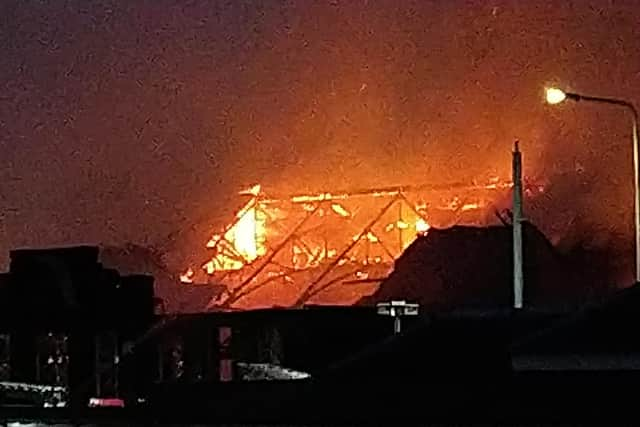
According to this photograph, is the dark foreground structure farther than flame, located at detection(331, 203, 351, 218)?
No

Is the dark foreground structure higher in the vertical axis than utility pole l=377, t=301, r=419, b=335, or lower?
lower

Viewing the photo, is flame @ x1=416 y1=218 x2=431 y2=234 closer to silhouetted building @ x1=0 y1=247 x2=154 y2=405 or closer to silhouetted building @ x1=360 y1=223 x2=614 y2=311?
silhouetted building @ x1=360 y1=223 x2=614 y2=311

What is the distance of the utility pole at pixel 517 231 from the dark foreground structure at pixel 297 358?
715 mm

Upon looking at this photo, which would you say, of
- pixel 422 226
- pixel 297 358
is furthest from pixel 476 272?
pixel 297 358

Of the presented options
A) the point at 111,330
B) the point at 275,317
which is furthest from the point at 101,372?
the point at 275,317

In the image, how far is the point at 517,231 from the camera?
21.5 ft

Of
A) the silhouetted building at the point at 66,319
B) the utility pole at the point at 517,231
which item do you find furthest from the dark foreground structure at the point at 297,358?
the utility pole at the point at 517,231

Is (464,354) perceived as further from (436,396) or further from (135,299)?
(135,299)

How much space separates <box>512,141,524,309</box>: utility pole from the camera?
256 inches

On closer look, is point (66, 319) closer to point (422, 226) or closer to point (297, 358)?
point (297, 358)

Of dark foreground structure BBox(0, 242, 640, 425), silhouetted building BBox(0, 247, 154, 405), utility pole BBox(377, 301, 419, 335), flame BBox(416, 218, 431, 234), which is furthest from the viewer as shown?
flame BBox(416, 218, 431, 234)

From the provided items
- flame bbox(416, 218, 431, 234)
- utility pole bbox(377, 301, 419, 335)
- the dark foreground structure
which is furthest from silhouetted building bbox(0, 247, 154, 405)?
flame bbox(416, 218, 431, 234)

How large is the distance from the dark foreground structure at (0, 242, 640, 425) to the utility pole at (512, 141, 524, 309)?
0.71 m

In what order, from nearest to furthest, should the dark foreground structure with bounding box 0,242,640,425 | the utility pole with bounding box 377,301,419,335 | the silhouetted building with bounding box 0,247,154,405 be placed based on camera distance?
1. the dark foreground structure with bounding box 0,242,640,425
2. the utility pole with bounding box 377,301,419,335
3. the silhouetted building with bounding box 0,247,154,405
